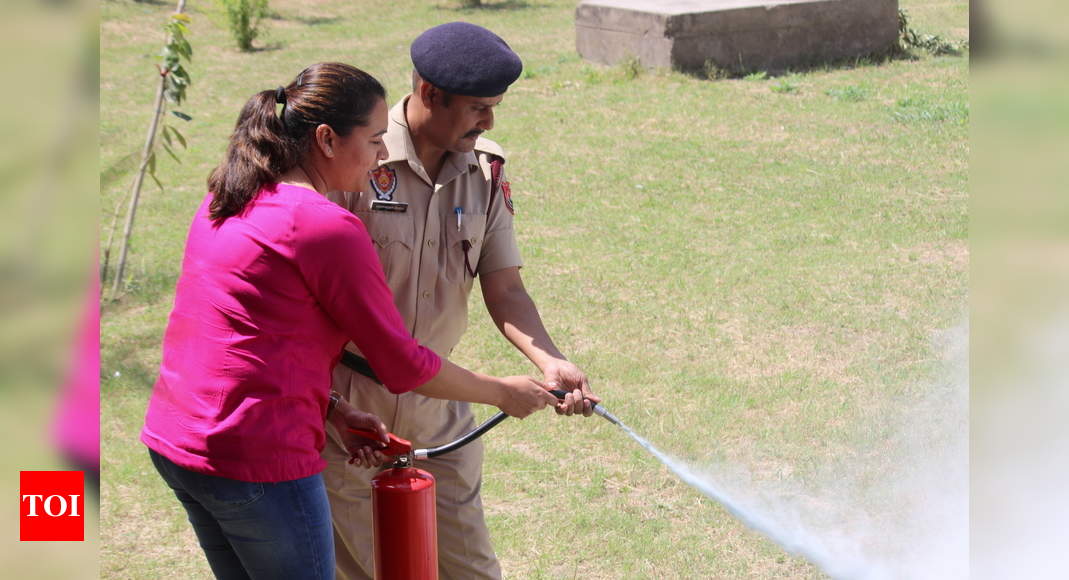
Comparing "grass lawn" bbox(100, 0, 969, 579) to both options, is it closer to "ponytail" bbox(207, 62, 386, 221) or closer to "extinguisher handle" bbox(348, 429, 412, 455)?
"extinguisher handle" bbox(348, 429, 412, 455)

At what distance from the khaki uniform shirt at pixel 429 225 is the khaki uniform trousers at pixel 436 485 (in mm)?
169

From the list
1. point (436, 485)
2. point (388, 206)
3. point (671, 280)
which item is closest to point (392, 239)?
point (388, 206)

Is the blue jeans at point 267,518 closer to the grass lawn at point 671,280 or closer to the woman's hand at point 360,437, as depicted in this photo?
the woman's hand at point 360,437

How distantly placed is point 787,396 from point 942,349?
1059mm

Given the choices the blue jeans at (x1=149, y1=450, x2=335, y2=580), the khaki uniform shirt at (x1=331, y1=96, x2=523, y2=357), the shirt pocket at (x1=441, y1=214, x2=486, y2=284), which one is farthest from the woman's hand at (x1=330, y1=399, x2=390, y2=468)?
the shirt pocket at (x1=441, y1=214, x2=486, y2=284)

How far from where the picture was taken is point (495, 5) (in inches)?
635

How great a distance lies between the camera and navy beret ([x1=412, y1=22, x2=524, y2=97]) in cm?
288

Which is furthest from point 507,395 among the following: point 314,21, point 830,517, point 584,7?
point 314,21

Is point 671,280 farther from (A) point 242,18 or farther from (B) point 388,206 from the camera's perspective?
(A) point 242,18

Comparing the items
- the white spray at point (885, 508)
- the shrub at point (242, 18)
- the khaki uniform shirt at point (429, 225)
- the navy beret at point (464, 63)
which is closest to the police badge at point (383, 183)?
the khaki uniform shirt at point (429, 225)

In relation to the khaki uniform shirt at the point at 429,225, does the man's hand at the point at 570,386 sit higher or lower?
lower

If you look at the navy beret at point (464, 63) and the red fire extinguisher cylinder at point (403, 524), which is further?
the navy beret at point (464, 63)

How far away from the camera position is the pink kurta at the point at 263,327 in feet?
7.51

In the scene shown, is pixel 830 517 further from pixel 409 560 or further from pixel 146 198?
pixel 146 198
